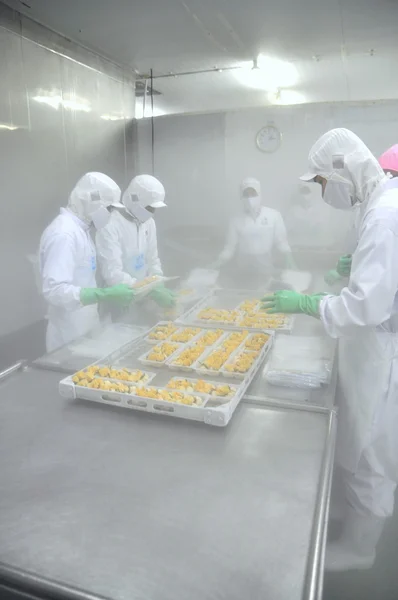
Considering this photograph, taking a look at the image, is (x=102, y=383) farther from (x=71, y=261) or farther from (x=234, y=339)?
(x=71, y=261)

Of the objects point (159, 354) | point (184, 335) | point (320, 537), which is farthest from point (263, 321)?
point (320, 537)

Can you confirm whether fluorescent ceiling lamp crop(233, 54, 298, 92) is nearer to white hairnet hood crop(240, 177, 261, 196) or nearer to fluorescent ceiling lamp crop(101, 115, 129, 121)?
white hairnet hood crop(240, 177, 261, 196)

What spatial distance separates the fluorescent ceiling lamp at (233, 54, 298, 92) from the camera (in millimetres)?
2557

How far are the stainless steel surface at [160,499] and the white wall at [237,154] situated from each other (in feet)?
6.97

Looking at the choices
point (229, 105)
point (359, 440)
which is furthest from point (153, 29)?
point (359, 440)

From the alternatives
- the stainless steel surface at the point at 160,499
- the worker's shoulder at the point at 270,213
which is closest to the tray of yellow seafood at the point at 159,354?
the stainless steel surface at the point at 160,499

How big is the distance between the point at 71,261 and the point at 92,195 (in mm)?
385

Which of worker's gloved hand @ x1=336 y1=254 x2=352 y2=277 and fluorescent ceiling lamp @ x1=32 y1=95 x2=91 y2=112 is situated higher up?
fluorescent ceiling lamp @ x1=32 y1=95 x2=91 y2=112

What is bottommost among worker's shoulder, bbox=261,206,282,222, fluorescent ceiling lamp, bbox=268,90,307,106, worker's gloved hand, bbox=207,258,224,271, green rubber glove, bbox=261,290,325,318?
worker's gloved hand, bbox=207,258,224,271

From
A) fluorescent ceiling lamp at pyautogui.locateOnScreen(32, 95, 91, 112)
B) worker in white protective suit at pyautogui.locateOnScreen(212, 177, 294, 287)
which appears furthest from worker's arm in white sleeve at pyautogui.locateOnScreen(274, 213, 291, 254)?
fluorescent ceiling lamp at pyautogui.locateOnScreen(32, 95, 91, 112)

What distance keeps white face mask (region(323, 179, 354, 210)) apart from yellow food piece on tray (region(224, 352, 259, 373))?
70cm

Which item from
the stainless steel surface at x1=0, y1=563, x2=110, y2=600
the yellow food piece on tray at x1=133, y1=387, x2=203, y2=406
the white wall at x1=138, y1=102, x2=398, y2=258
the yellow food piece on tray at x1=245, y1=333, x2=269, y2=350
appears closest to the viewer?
the stainless steel surface at x1=0, y1=563, x2=110, y2=600

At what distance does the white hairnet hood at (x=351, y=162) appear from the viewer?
1.67 m

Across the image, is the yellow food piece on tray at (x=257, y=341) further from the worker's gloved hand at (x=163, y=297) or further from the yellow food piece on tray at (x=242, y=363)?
the worker's gloved hand at (x=163, y=297)
